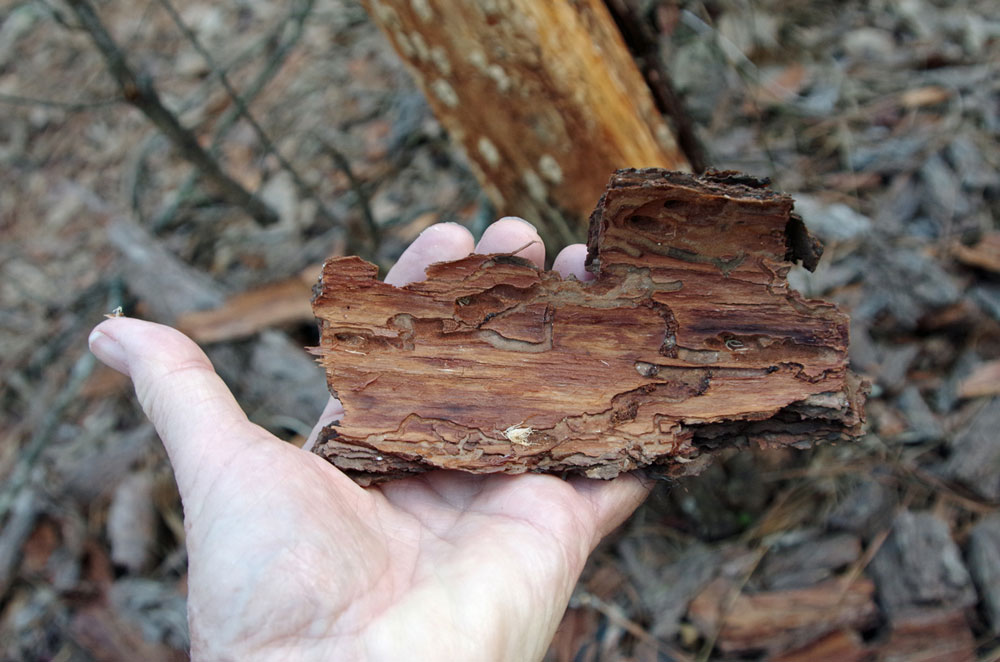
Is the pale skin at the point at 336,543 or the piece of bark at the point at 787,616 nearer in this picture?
the pale skin at the point at 336,543

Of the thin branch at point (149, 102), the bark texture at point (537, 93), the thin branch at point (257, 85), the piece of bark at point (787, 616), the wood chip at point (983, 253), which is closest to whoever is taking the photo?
the bark texture at point (537, 93)

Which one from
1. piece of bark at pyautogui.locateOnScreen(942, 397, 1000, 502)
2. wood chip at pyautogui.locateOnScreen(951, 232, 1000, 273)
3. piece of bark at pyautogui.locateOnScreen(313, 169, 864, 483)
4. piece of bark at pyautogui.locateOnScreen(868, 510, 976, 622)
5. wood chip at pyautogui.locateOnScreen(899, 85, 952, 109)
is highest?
piece of bark at pyautogui.locateOnScreen(313, 169, 864, 483)

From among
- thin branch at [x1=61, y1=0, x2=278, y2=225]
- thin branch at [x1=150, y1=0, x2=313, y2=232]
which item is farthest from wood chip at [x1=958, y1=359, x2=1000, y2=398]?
thin branch at [x1=61, y1=0, x2=278, y2=225]

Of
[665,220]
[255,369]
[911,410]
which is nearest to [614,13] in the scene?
[665,220]

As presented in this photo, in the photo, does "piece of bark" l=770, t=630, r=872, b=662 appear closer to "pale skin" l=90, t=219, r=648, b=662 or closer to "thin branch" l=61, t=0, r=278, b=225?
"pale skin" l=90, t=219, r=648, b=662

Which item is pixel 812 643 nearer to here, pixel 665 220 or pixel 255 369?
pixel 665 220

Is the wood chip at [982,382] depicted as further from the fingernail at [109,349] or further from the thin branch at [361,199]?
the fingernail at [109,349]

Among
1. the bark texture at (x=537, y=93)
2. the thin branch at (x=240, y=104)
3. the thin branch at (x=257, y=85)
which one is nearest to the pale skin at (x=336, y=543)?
the bark texture at (x=537, y=93)
